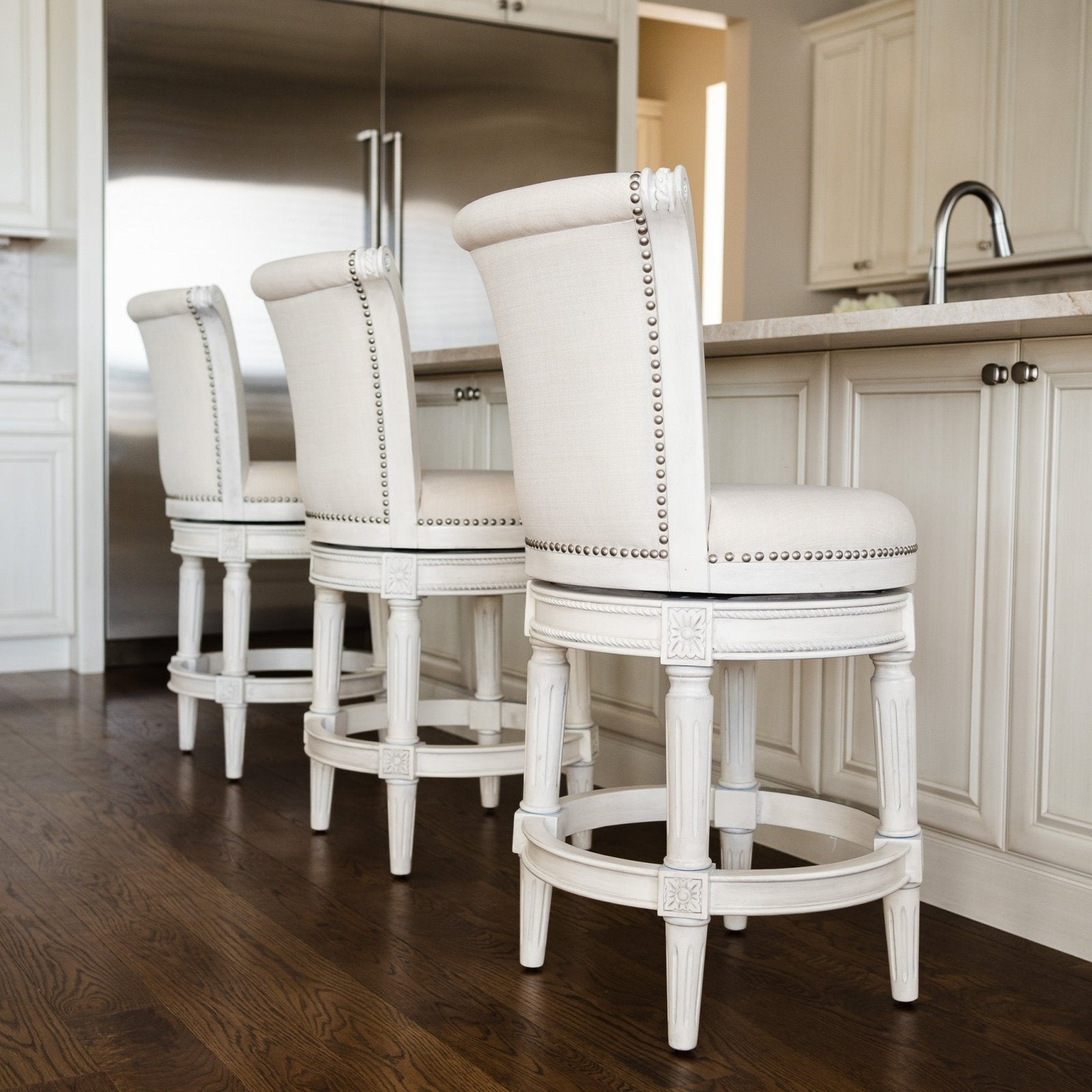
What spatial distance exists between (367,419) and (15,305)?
2.84 meters

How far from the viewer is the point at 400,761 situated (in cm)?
219

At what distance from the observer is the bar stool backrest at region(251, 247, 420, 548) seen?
2.11 m

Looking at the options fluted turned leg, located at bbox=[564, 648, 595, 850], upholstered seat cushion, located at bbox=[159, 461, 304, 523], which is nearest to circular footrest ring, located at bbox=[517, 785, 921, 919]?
fluted turned leg, located at bbox=[564, 648, 595, 850]

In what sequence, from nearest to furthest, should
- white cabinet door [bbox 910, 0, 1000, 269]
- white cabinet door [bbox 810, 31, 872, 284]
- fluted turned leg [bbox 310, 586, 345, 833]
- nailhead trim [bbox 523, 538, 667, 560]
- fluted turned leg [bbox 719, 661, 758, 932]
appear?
nailhead trim [bbox 523, 538, 667, 560], fluted turned leg [bbox 719, 661, 758, 932], fluted turned leg [bbox 310, 586, 345, 833], white cabinet door [bbox 910, 0, 1000, 269], white cabinet door [bbox 810, 31, 872, 284]

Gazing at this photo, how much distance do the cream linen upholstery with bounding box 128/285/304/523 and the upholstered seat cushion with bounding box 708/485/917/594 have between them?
1.45 metres

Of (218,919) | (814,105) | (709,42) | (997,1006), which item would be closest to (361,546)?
(218,919)

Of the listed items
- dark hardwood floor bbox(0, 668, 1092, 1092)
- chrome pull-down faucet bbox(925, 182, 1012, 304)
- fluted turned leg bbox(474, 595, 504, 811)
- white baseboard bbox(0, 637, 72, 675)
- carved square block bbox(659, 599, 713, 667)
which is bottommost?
dark hardwood floor bbox(0, 668, 1092, 1092)

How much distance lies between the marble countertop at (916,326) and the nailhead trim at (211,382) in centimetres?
105

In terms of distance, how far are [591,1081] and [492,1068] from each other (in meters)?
0.11

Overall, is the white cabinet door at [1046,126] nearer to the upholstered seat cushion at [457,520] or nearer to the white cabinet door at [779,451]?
the white cabinet door at [779,451]

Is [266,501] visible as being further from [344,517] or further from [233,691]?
[344,517]

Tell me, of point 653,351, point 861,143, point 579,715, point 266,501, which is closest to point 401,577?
point 579,715

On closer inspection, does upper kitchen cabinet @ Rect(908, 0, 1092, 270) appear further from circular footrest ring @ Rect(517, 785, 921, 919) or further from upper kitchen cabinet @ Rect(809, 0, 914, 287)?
circular footrest ring @ Rect(517, 785, 921, 919)

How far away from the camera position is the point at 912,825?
1647 millimetres
